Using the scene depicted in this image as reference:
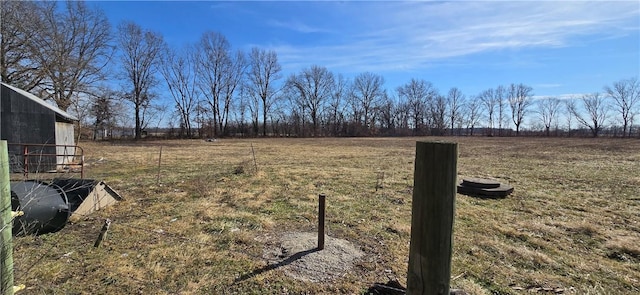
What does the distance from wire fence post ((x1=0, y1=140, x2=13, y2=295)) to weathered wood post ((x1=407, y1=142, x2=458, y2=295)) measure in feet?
7.63

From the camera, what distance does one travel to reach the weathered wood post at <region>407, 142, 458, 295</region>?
1401 millimetres

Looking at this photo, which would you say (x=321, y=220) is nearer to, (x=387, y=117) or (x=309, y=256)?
(x=309, y=256)

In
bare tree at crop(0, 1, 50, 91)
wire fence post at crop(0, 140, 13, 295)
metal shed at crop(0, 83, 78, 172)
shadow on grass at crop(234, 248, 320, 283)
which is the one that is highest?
bare tree at crop(0, 1, 50, 91)

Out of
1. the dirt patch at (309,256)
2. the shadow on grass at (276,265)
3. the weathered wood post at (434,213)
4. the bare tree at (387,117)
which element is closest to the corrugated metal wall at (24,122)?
the dirt patch at (309,256)

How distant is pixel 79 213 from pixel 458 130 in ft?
269

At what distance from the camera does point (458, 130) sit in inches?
3034

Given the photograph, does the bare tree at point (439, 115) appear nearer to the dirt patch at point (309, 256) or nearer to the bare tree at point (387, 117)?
the bare tree at point (387, 117)

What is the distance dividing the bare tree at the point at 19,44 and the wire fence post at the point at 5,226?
A: 29.9 m

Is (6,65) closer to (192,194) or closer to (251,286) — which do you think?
(192,194)

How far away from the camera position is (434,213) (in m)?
1.43

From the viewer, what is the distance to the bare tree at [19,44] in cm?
2208

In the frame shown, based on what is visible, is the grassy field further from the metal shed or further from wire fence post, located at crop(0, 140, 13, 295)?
the metal shed

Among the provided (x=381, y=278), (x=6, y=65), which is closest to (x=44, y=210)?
(x=381, y=278)

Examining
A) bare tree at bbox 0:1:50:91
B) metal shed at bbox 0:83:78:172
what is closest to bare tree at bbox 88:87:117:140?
bare tree at bbox 0:1:50:91
